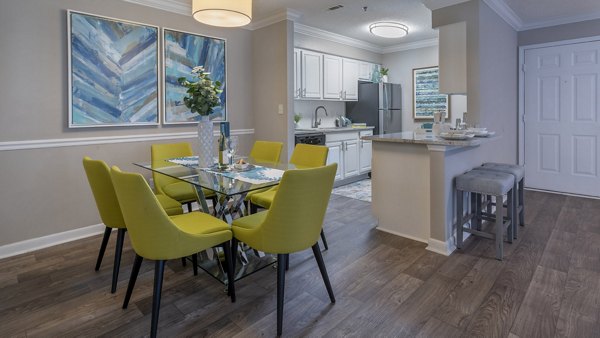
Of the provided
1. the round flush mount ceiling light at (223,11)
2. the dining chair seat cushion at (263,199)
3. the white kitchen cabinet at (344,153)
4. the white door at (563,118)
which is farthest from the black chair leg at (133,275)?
the white door at (563,118)

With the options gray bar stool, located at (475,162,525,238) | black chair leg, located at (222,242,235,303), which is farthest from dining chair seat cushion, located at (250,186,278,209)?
gray bar stool, located at (475,162,525,238)

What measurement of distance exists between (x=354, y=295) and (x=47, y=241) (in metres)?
2.75

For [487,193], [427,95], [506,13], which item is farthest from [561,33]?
[487,193]

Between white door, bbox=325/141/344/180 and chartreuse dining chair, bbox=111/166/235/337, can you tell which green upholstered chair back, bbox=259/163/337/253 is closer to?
chartreuse dining chair, bbox=111/166/235/337

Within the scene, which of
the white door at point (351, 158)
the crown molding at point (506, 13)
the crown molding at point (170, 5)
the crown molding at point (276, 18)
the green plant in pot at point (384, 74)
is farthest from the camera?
the green plant in pot at point (384, 74)

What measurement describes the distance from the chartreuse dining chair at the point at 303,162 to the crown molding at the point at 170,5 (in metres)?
2.14

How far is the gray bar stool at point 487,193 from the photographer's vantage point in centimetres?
270

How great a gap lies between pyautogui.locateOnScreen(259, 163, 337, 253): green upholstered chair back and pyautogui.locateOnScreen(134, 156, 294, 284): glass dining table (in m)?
0.34

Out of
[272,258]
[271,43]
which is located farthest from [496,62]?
[272,258]

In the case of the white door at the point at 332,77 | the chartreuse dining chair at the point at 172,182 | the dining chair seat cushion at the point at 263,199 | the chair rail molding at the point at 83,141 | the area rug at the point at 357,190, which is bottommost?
the area rug at the point at 357,190

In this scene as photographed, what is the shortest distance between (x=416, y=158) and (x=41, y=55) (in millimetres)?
3322

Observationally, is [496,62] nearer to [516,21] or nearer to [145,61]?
[516,21]

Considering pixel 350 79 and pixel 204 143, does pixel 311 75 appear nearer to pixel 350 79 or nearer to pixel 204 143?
pixel 350 79

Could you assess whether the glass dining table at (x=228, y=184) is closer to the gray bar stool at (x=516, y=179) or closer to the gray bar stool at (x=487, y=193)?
the gray bar stool at (x=487, y=193)
